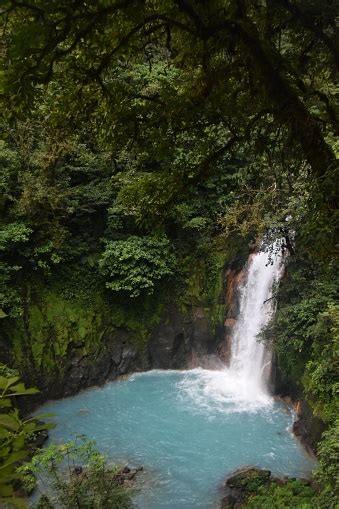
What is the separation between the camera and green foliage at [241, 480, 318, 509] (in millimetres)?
6984

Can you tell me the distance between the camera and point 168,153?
155 inches

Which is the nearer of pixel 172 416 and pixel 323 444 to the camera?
pixel 323 444

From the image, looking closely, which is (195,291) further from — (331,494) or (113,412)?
(331,494)

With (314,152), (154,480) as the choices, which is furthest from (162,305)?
(314,152)

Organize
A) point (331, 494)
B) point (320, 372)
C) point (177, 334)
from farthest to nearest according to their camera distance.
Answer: point (177, 334) < point (320, 372) < point (331, 494)

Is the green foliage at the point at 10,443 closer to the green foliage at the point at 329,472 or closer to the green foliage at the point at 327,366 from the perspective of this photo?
the green foliage at the point at 329,472

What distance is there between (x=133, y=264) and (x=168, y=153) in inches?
354

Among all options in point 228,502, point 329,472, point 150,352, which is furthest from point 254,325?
point 329,472

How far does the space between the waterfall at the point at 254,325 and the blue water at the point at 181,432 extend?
0.68 metres

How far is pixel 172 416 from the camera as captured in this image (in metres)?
11.3

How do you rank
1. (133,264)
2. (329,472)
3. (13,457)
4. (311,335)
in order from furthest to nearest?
(133,264) → (311,335) → (329,472) → (13,457)

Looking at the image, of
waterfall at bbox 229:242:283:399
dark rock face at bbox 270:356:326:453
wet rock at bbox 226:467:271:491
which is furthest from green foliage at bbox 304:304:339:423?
→ waterfall at bbox 229:242:283:399

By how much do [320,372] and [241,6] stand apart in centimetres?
687

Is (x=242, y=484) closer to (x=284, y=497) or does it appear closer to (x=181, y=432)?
(x=284, y=497)
